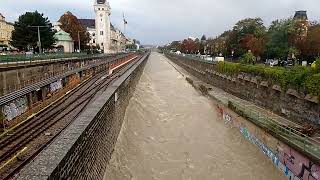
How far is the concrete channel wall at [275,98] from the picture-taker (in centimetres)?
2238

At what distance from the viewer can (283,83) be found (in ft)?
85.4

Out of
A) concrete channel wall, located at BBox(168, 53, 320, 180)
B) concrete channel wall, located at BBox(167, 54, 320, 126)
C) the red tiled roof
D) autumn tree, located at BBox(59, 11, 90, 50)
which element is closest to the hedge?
concrete channel wall, located at BBox(167, 54, 320, 126)

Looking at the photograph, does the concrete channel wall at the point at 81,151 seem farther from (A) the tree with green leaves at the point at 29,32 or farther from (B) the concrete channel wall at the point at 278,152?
(A) the tree with green leaves at the point at 29,32

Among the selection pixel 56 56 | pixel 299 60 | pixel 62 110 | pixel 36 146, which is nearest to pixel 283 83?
pixel 62 110

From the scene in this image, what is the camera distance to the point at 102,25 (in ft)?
496

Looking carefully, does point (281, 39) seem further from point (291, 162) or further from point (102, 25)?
point (102, 25)

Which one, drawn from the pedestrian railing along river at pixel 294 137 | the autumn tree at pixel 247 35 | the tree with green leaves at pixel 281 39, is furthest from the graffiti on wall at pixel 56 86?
the autumn tree at pixel 247 35

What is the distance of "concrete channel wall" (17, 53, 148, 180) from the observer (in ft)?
21.8

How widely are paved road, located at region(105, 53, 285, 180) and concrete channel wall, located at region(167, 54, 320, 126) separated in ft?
14.7

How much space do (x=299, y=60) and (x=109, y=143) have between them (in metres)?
48.1

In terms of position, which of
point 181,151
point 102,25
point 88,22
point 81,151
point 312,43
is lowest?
point 181,151

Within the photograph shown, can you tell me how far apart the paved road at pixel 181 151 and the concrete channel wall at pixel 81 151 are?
3.98 ft

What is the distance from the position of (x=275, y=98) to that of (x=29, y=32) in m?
50.9

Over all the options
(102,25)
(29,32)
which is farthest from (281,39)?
(102,25)
